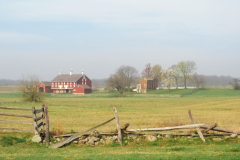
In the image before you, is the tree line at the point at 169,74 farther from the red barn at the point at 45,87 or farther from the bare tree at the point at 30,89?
the bare tree at the point at 30,89

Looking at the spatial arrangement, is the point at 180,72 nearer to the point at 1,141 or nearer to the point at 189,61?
the point at 189,61

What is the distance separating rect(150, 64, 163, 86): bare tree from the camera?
137 meters

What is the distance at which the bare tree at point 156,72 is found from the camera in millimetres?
136512

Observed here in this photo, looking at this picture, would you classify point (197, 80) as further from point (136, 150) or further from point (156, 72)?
point (136, 150)

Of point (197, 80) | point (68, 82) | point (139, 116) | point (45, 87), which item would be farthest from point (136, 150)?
point (45, 87)

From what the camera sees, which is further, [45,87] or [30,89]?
[45,87]

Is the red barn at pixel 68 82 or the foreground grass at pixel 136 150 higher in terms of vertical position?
the red barn at pixel 68 82

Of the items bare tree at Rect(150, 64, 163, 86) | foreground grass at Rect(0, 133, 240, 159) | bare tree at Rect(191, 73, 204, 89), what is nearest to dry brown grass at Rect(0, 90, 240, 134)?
foreground grass at Rect(0, 133, 240, 159)

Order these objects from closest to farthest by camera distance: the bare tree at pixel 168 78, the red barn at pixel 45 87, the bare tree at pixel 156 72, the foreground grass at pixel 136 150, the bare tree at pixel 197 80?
the foreground grass at pixel 136 150, the bare tree at pixel 197 80, the red barn at pixel 45 87, the bare tree at pixel 168 78, the bare tree at pixel 156 72

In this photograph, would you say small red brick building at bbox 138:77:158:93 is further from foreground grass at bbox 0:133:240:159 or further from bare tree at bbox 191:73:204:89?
foreground grass at bbox 0:133:240:159

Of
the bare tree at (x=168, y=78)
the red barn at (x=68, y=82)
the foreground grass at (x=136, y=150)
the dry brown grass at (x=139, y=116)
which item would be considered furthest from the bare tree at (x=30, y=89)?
the bare tree at (x=168, y=78)

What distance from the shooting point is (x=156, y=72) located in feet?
456

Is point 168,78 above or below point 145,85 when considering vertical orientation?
above

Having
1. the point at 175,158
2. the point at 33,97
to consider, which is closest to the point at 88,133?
the point at 175,158
